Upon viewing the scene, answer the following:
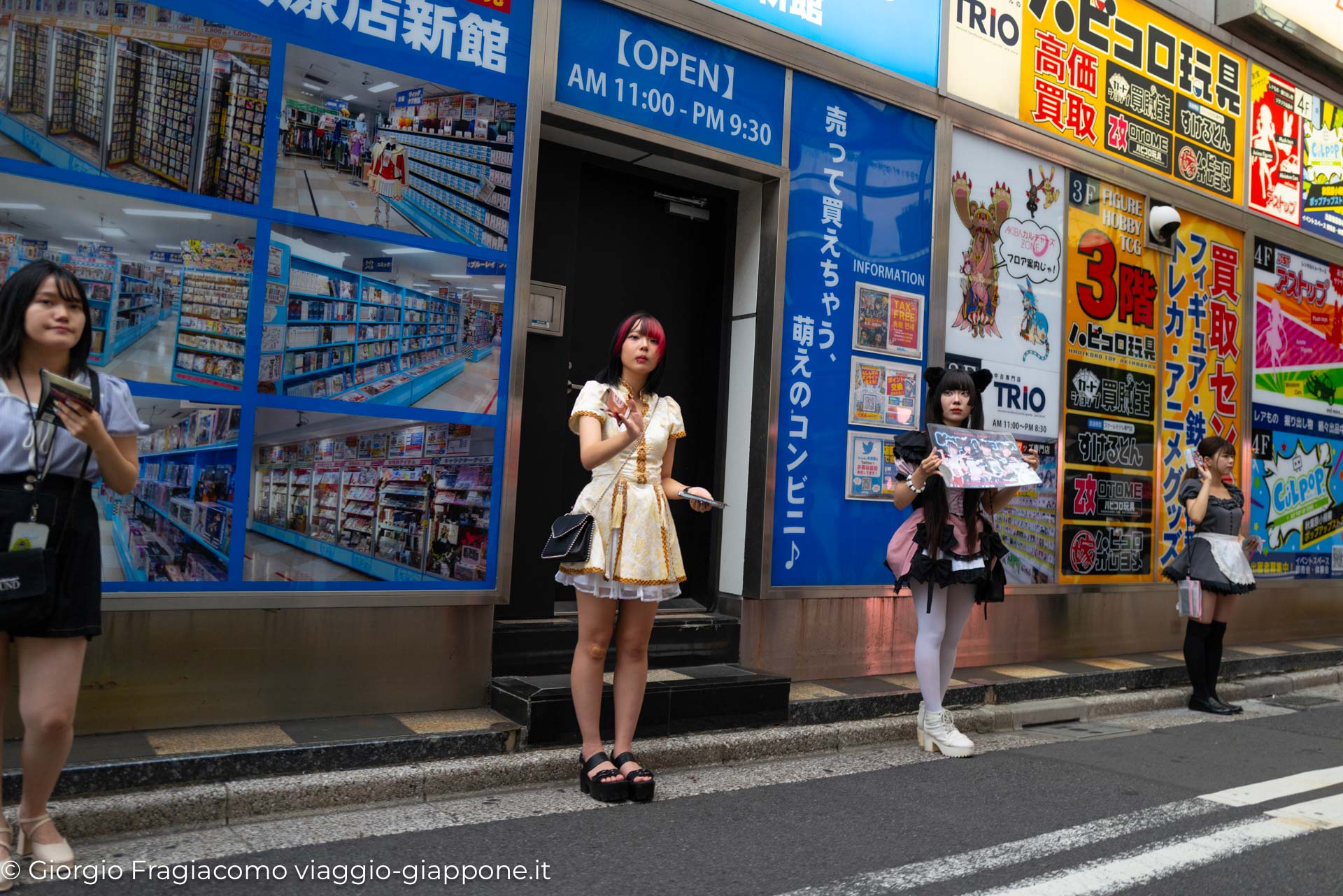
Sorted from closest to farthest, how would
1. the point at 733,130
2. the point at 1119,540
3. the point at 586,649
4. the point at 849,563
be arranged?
the point at 586,649
the point at 733,130
the point at 849,563
the point at 1119,540

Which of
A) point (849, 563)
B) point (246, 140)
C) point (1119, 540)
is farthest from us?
point (1119, 540)

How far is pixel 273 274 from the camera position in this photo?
15.2ft

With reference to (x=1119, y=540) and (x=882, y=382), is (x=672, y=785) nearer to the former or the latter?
(x=882, y=382)

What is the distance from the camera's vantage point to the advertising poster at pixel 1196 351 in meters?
8.69

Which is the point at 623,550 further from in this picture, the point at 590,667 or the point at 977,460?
the point at 977,460

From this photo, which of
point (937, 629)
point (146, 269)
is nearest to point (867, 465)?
point (937, 629)

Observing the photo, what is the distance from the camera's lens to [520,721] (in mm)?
4672

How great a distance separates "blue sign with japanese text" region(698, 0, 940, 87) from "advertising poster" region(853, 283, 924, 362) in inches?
61.2

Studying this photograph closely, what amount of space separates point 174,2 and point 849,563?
4797 millimetres

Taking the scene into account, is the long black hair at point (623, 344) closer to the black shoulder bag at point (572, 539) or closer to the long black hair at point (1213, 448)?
the black shoulder bag at point (572, 539)

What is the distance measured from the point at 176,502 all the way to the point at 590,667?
6.30 ft

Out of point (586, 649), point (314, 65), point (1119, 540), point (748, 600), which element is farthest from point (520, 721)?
point (1119, 540)

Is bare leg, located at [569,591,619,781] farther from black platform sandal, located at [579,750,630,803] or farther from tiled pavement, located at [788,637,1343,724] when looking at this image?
tiled pavement, located at [788,637,1343,724]

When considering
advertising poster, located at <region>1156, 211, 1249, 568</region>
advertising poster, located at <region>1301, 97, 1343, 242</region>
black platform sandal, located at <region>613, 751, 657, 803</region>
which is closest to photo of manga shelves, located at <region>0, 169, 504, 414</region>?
black platform sandal, located at <region>613, 751, 657, 803</region>
